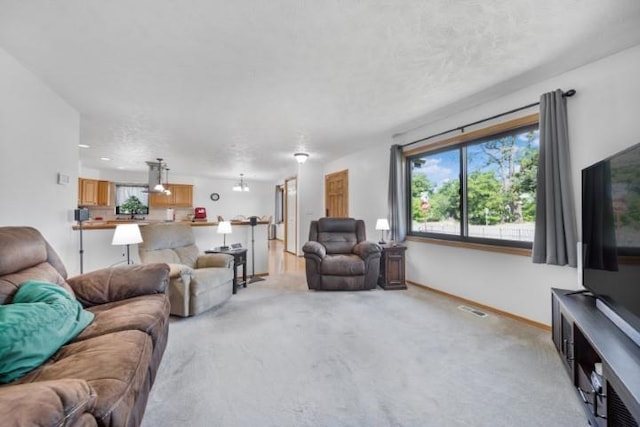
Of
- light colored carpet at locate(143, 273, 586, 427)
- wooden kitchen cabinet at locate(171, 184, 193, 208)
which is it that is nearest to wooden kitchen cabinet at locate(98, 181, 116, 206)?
wooden kitchen cabinet at locate(171, 184, 193, 208)

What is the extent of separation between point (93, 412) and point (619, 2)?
3.35m

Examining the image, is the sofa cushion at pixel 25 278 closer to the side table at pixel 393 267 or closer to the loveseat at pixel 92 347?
the loveseat at pixel 92 347

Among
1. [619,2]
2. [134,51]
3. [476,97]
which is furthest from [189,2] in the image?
[476,97]

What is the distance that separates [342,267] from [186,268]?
79.1 inches

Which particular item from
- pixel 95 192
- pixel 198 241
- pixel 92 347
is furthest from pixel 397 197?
pixel 95 192

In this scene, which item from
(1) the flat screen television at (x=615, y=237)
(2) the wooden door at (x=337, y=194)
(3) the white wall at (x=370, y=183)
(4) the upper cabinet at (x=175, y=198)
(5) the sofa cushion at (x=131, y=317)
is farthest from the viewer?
(4) the upper cabinet at (x=175, y=198)

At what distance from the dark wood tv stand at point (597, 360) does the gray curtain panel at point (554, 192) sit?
20.5 inches

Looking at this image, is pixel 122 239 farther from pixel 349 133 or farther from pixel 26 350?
pixel 349 133

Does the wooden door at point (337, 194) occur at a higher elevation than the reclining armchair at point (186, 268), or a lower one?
higher

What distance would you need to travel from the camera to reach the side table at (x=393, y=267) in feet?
12.7

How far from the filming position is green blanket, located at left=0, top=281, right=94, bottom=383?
1.04 m

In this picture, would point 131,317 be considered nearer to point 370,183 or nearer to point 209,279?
point 209,279

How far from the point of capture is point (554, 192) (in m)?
2.41

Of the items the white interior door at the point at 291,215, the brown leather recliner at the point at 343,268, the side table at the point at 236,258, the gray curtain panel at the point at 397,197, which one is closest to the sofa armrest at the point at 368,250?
the brown leather recliner at the point at 343,268
